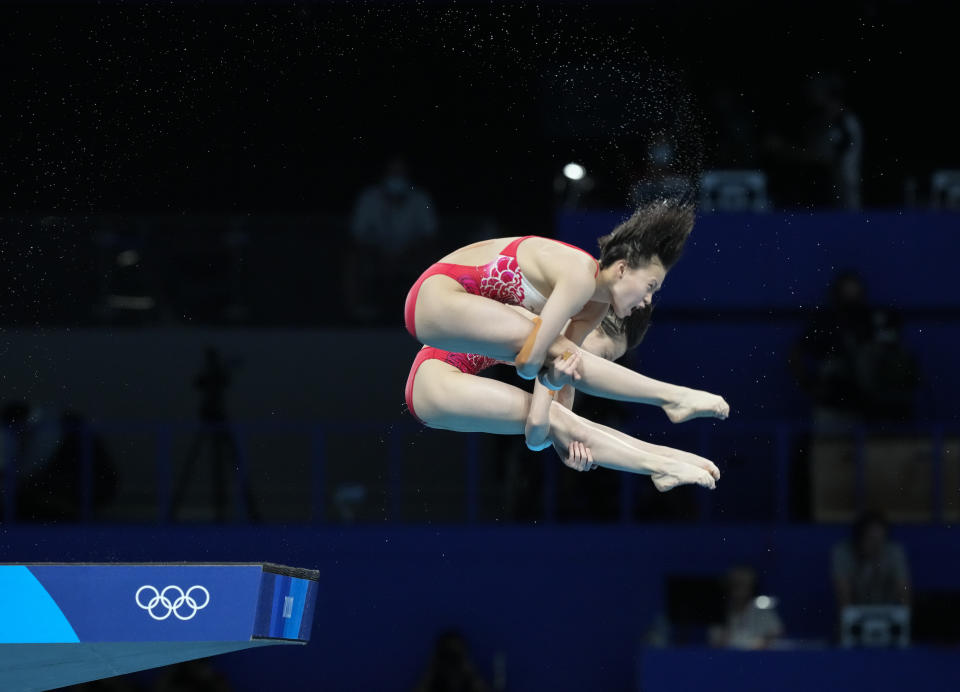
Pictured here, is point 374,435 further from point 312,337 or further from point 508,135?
point 508,135

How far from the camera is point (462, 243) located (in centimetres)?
1038

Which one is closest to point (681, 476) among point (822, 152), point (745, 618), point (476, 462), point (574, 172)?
point (745, 618)

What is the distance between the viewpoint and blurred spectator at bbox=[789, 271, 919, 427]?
934 centimetres

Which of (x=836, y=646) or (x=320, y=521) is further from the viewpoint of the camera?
(x=320, y=521)

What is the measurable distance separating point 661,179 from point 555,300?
348 centimetres

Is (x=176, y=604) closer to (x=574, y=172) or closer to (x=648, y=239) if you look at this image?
(x=648, y=239)

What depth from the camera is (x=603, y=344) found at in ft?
21.1

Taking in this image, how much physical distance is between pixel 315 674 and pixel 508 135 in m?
4.68

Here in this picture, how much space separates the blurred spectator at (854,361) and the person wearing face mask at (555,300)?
3.54 m

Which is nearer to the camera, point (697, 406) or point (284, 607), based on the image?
point (284, 607)

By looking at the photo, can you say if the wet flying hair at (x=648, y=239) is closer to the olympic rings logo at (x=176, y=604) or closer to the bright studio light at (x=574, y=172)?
the olympic rings logo at (x=176, y=604)

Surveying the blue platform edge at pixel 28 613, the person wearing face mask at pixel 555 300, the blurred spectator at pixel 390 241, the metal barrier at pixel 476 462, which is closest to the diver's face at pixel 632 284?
the person wearing face mask at pixel 555 300

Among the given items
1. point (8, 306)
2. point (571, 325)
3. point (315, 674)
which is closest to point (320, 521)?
point (315, 674)

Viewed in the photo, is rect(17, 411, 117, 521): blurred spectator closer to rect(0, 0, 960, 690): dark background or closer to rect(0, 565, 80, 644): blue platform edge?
rect(0, 0, 960, 690): dark background
